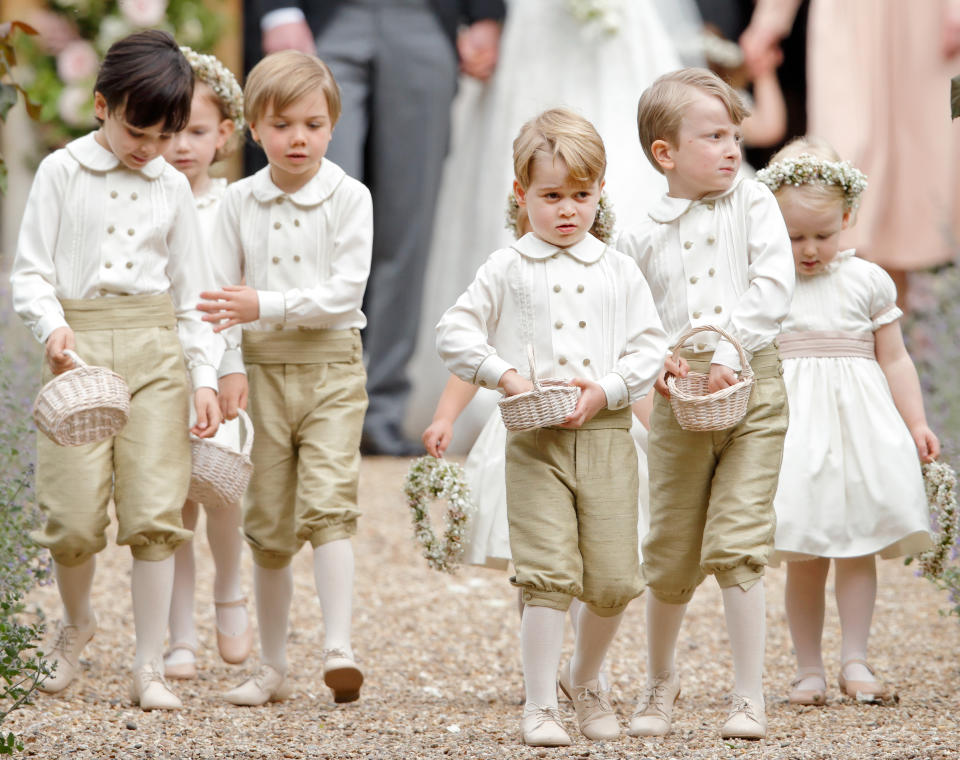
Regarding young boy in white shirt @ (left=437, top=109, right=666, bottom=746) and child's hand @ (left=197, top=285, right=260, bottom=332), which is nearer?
young boy in white shirt @ (left=437, top=109, right=666, bottom=746)

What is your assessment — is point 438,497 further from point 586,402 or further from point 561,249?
point 561,249

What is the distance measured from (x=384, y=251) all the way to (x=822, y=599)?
455 centimetres

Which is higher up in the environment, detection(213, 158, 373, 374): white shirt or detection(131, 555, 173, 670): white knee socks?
detection(213, 158, 373, 374): white shirt

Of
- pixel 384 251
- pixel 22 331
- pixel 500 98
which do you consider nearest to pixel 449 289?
pixel 384 251

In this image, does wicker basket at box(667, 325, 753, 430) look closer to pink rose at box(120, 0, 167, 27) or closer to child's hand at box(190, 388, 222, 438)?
child's hand at box(190, 388, 222, 438)

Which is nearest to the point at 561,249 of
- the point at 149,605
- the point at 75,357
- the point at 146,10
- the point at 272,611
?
the point at 75,357

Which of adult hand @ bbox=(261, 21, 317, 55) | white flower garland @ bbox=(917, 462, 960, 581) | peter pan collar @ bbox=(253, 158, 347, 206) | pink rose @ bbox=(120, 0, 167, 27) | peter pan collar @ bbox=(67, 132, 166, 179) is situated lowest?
white flower garland @ bbox=(917, 462, 960, 581)

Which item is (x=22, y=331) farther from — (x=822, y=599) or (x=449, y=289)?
(x=822, y=599)

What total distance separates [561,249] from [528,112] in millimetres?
4818

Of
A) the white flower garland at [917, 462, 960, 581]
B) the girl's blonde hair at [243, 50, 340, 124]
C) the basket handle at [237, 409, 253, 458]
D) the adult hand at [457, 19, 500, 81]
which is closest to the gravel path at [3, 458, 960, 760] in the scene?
the white flower garland at [917, 462, 960, 581]

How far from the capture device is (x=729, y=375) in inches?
134

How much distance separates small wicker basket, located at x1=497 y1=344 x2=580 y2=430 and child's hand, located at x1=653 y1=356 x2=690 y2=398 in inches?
12.3

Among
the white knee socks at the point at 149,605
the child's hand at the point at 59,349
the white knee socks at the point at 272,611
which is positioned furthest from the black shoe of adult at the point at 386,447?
the child's hand at the point at 59,349

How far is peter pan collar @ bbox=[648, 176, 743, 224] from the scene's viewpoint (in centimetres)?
362
